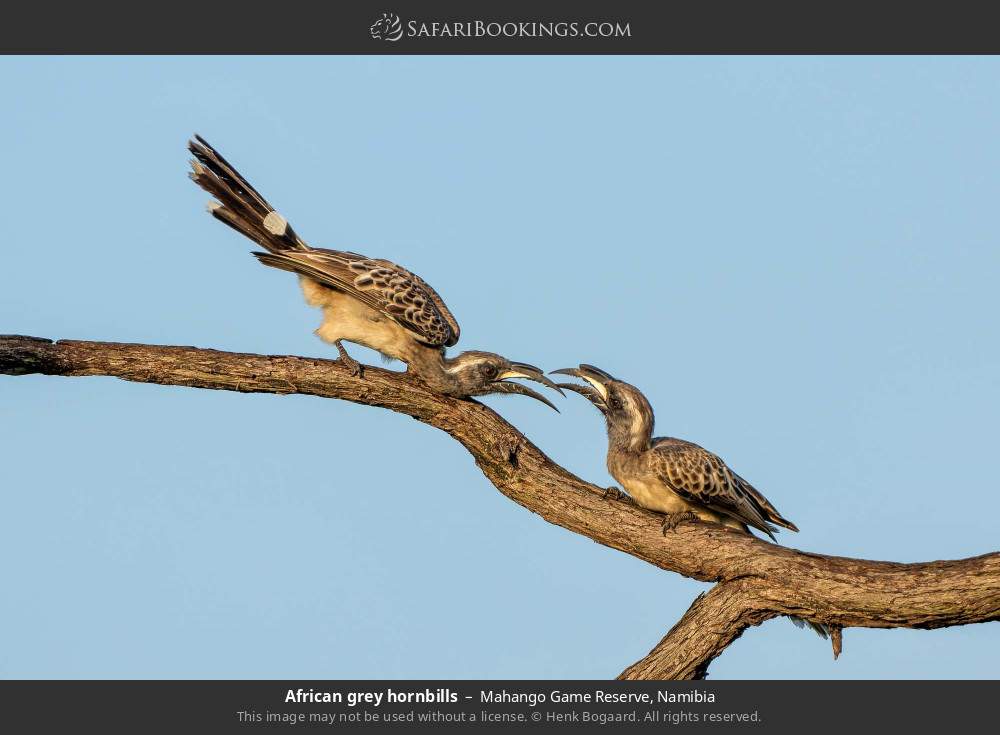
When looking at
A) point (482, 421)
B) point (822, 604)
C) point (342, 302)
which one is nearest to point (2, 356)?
point (342, 302)

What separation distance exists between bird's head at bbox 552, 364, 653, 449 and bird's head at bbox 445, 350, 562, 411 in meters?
0.40

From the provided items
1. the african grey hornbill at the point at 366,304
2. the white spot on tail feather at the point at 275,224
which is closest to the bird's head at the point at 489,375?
the african grey hornbill at the point at 366,304

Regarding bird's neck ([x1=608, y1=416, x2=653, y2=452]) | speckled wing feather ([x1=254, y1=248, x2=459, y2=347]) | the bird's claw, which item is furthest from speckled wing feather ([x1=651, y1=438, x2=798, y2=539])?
the bird's claw

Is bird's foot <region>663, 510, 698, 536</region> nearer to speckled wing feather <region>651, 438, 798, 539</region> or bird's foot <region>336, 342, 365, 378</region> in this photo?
speckled wing feather <region>651, 438, 798, 539</region>

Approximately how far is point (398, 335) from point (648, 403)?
2351mm

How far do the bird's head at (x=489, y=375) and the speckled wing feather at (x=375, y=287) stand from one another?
0.30m

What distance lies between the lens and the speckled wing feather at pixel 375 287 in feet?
32.3

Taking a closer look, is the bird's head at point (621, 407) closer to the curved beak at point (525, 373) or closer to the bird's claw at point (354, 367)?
the curved beak at point (525, 373)

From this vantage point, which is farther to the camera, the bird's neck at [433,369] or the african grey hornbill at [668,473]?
the bird's neck at [433,369]

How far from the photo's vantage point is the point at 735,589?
8695 millimetres

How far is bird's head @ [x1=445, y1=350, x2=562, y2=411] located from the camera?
32.1ft

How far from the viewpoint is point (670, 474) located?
29.3ft
